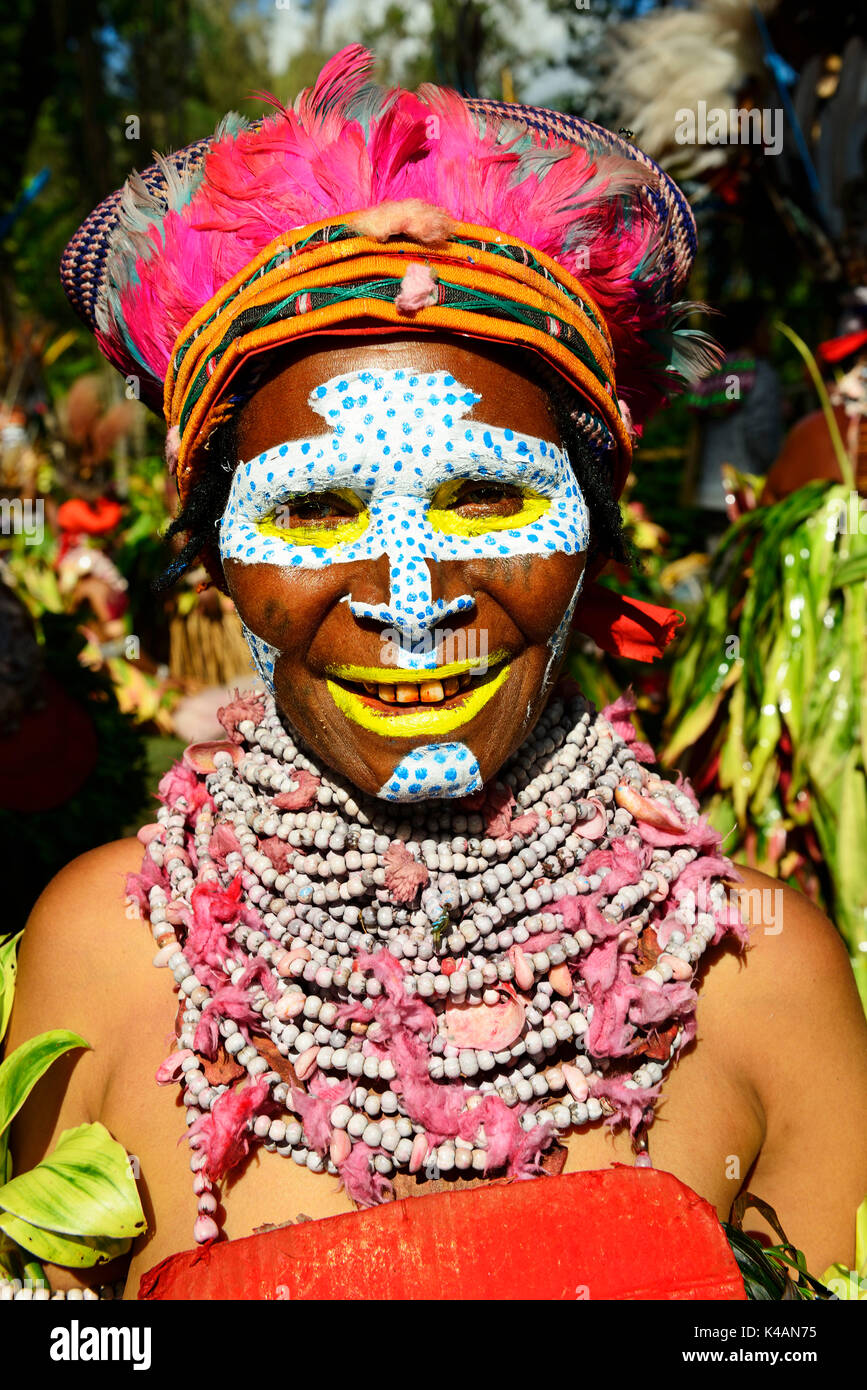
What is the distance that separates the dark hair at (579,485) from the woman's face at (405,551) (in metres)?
0.05

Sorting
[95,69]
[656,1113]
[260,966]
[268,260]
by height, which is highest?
[95,69]

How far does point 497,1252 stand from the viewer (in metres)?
1.45

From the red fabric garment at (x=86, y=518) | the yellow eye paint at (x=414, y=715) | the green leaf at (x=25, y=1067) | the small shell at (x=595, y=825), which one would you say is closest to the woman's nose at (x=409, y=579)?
the yellow eye paint at (x=414, y=715)

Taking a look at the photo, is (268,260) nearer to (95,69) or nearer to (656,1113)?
(656,1113)

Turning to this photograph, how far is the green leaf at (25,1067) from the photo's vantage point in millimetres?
1673

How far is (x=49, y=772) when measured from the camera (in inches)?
136

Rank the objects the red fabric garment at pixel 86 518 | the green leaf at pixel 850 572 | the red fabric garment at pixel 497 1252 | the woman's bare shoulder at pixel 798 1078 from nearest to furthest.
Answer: the red fabric garment at pixel 497 1252 < the woman's bare shoulder at pixel 798 1078 < the green leaf at pixel 850 572 < the red fabric garment at pixel 86 518

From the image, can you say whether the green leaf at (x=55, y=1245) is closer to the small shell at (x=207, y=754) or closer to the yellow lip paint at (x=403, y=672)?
the small shell at (x=207, y=754)

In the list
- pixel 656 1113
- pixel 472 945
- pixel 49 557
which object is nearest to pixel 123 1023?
pixel 472 945

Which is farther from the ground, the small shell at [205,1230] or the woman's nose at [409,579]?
the woman's nose at [409,579]

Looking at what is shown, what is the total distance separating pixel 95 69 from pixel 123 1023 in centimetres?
1182

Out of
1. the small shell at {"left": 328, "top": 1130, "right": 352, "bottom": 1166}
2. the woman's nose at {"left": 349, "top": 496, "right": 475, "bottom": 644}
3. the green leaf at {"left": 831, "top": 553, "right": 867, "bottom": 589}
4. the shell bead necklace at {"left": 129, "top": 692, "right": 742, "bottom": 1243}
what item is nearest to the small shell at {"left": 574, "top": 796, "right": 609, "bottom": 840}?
the shell bead necklace at {"left": 129, "top": 692, "right": 742, "bottom": 1243}

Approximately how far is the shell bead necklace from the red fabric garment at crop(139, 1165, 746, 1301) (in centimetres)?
9

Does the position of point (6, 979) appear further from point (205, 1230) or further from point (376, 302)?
point (376, 302)
